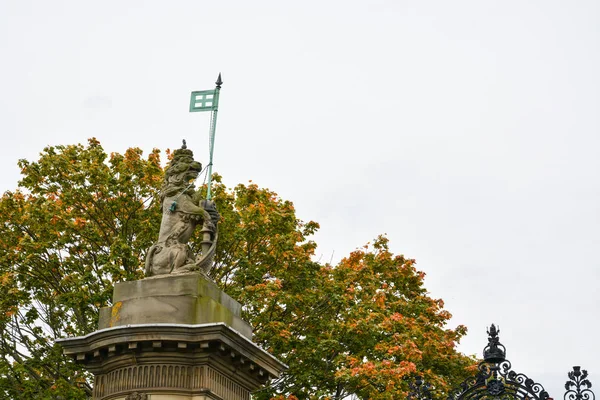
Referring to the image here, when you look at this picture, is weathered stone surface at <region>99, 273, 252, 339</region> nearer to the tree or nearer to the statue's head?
the statue's head

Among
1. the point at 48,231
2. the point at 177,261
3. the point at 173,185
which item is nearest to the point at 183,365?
the point at 177,261

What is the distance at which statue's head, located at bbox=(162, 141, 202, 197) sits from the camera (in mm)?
19075

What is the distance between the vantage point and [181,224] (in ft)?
61.4

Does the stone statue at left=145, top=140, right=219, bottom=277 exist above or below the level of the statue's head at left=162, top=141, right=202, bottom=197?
below

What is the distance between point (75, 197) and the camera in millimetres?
26547

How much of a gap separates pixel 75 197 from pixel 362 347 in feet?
23.9

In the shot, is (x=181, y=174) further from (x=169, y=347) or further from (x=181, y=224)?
(x=169, y=347)

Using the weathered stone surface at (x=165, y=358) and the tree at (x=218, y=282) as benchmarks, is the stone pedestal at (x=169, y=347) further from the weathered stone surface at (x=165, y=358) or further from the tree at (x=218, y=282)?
the tree at (x=218, y=282)

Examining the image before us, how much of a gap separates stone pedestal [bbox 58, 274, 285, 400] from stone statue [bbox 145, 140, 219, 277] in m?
0.40

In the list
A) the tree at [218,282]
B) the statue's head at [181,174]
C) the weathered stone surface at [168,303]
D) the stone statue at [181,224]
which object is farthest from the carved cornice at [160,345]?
the tree at [218,282]

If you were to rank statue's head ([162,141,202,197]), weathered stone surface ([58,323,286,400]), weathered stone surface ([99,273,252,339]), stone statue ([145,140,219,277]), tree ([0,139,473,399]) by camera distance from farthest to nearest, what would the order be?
tree ([0,139,473,399])
statue's head ([162,141,202,197])
stone statue ([145,140,219,277])
weathered stone surface ([99,273,252,339])
weathered stone surface ([58,323,286,400])

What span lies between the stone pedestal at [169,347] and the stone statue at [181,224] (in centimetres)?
40

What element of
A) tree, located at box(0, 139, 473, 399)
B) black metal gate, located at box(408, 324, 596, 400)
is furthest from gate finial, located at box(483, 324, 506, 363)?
tree, located at box(0, 139, 473, 399)

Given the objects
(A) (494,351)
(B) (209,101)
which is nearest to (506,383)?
(A) (494,351)
